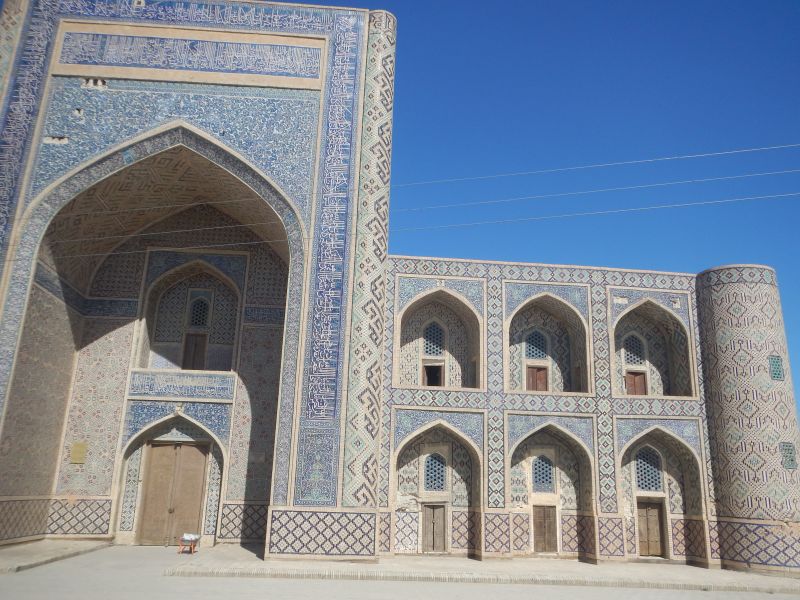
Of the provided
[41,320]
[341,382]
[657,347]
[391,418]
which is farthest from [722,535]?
[41,320]

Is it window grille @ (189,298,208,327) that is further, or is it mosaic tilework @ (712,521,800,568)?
window grille @ (189,298,208,327)

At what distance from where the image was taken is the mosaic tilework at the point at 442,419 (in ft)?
30.3

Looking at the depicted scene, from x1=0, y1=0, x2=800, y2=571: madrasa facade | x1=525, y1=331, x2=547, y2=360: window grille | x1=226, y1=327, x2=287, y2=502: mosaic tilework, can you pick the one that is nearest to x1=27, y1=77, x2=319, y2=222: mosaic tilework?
x1=0, y1=0, x2=800, y2=571: madrasa facade

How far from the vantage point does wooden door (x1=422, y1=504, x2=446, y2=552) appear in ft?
30.4

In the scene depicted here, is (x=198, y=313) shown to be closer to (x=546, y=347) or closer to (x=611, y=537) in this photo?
(x=546, y=347)

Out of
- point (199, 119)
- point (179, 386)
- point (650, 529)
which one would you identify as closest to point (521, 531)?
point (650, 529)

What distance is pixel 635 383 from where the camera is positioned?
10.4m

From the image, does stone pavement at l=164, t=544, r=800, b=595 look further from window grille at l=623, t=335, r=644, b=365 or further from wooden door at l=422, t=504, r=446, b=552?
window grille at l=623, t=335, r=644, b=365

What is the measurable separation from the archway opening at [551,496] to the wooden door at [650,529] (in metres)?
0.89

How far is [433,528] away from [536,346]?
3149 millimetres

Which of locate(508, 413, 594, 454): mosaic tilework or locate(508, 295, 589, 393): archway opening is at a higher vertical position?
locate(508, 295, 589, 393): archway opening

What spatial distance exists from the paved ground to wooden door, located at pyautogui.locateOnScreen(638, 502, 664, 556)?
2.29m

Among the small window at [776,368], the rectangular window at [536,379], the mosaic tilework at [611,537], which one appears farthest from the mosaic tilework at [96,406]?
the small window at [776,368]

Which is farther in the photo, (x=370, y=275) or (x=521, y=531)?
(x=521, y=531)
